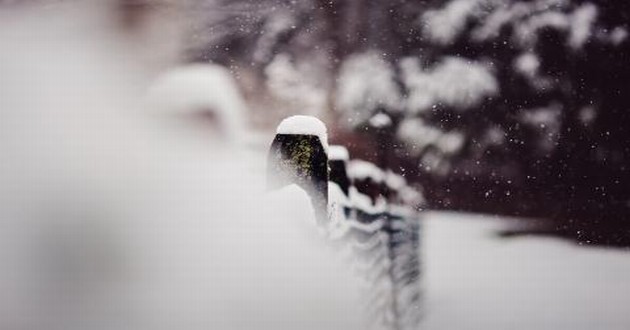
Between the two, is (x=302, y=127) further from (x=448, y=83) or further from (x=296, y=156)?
(x=448, y=83)

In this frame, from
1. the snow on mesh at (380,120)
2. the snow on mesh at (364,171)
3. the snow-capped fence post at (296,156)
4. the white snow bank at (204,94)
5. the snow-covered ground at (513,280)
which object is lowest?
the snow-covered ground at (513,280)

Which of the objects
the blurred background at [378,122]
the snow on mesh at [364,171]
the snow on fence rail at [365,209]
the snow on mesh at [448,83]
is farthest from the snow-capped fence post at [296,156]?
the snow on mesh at [448,83]

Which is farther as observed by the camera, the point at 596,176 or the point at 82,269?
the point at 596,176

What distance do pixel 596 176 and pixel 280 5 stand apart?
90.0 inches

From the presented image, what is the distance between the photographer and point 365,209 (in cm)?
276

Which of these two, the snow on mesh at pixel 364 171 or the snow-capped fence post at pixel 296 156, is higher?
the snow on mesh at pixel 364 171

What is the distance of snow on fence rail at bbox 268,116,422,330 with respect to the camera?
2.24 meters

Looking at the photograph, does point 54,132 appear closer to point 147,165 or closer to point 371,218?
point 147,165

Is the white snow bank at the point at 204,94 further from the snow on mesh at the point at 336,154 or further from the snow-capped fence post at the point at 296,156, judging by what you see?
the snow-capped fence post at the point at 296,156

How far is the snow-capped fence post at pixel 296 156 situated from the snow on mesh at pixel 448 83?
1.12 meters

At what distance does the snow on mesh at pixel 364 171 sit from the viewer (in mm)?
2984

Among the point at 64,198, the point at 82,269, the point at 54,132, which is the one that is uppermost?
the point at 54,132

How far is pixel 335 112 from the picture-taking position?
3.10 m

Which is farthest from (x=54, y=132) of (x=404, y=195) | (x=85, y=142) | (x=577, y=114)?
(x=577, y=114)
